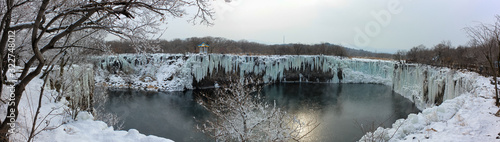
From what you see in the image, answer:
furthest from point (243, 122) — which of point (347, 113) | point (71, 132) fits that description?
point (347, 113)

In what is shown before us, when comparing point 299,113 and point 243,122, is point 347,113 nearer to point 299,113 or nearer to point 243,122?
point 299,113

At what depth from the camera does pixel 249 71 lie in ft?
104

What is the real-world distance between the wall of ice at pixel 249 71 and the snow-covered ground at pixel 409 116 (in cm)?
11

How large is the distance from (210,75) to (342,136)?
748 inches

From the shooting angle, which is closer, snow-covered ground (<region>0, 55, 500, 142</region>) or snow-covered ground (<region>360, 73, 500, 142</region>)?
snow-covered ground (<region>0, 55, 500, 142</region>)

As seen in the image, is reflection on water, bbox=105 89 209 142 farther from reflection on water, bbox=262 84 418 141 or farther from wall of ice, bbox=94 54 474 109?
Answer: reflection on water, bbox=262 84 418 141

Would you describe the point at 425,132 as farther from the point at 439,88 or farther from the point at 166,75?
the point at 166,75

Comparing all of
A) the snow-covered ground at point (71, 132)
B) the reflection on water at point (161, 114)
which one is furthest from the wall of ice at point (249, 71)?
the snow-covered ground at point (71, 132)

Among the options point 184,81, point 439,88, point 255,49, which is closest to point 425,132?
point 439,88

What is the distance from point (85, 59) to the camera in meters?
9.46

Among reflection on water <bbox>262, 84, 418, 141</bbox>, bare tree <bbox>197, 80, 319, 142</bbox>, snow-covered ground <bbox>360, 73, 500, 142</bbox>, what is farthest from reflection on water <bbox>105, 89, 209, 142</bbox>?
snow-covered ground <bbox>360, 73, 500, 142</bbox>

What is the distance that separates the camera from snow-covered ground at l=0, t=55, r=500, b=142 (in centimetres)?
397

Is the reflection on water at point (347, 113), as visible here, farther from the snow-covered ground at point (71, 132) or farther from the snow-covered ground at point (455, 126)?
the snow-covered ground at point (71, 132)

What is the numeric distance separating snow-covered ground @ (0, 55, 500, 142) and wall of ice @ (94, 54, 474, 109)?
0.37ft
